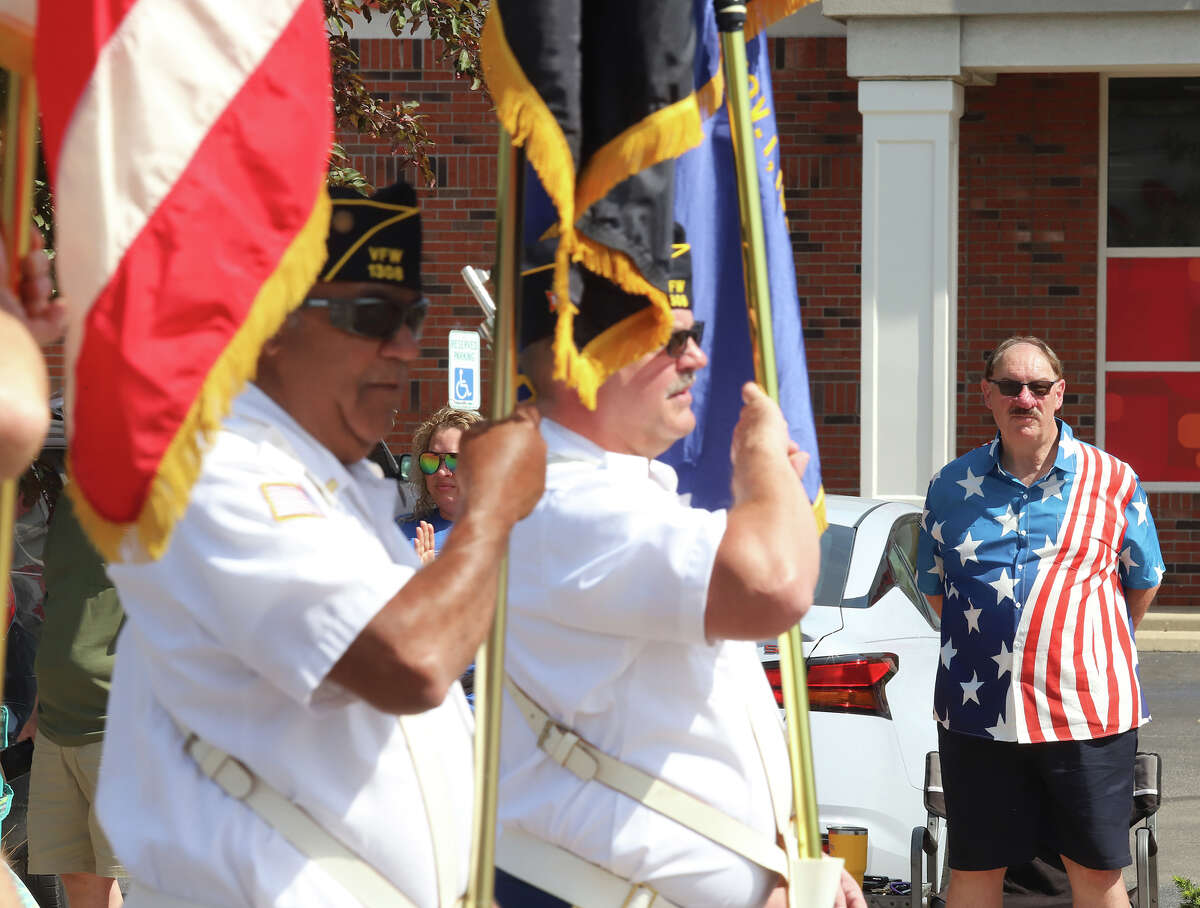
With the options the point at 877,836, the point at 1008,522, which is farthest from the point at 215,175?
the point at 877,836

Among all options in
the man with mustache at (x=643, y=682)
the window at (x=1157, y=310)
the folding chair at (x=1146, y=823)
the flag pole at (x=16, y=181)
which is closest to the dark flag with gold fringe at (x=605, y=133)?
the man with mustache at (x=643, y=682)

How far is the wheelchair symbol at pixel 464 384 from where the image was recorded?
31.8ft

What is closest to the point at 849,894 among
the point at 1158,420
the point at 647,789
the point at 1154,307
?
the point at 647,789

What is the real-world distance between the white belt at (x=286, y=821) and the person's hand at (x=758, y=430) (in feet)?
3.12

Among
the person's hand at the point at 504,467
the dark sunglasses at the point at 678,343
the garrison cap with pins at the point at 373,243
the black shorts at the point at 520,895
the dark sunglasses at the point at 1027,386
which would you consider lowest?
the black shorts at the point at 520,895

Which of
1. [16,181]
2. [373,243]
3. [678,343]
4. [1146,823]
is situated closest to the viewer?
[16,181]

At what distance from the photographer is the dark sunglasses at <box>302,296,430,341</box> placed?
89.5 inches

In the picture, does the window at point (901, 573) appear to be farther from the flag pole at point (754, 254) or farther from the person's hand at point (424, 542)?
the flag pole at point (754, 254)

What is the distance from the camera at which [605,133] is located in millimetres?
2680

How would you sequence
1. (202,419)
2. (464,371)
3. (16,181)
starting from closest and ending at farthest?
(202,419) < (16,181) < (464,371)

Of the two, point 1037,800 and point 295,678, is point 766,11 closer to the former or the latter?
point 295,678

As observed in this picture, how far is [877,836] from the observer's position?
5.54m

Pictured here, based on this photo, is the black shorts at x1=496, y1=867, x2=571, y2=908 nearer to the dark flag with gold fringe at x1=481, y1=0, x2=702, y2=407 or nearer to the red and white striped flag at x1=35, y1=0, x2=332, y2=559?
the dark flag with gold fringe at x1=481, y1=0, x2=702, y2=407

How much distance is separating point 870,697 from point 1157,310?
9.34 meters
